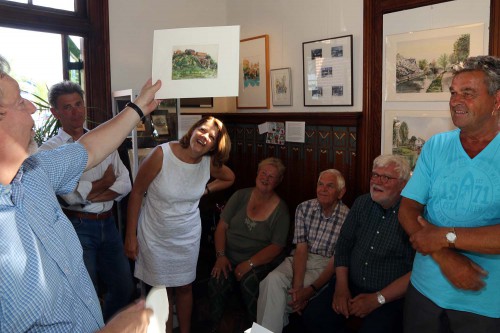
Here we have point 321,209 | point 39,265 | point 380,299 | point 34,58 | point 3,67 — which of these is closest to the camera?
point 39,265

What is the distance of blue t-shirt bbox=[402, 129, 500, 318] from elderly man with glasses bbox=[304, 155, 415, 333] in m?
0.55

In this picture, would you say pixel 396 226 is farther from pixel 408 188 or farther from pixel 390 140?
pixel 390 140

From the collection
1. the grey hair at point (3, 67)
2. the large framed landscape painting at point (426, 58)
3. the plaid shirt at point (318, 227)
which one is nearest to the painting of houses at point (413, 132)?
the large framed landscape painting at point (426, 58)

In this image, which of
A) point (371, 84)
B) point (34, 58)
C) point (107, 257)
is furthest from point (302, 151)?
point (34, 58)

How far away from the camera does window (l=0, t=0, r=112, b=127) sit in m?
3.17

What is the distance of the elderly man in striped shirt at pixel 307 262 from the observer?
258cm

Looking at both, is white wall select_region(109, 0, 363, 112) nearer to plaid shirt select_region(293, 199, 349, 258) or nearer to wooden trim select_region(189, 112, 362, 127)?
wooden trim select_region(189, 112, 362, 127)

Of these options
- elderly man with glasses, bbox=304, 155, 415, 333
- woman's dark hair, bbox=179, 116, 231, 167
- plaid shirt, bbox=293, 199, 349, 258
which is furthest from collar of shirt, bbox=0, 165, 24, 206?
plaid shirt, bbox=293, 199, 349, 258

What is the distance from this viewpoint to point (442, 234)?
1498mm

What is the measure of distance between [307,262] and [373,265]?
1.85 feet

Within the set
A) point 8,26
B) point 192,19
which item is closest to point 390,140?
point 192,19

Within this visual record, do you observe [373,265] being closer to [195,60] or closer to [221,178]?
[221,178]

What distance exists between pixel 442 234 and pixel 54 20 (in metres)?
3.00

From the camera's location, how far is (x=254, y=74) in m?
3.89
